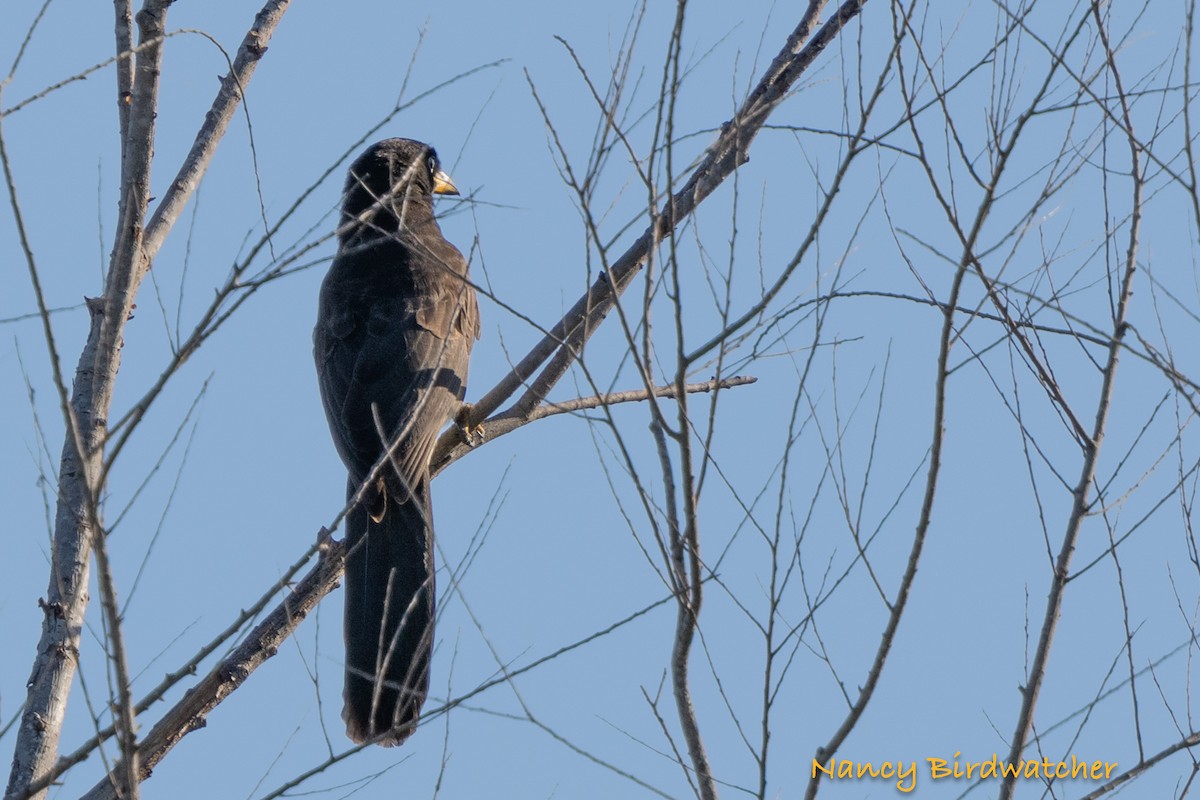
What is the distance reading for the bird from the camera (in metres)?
5.14

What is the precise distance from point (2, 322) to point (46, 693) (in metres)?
0.99

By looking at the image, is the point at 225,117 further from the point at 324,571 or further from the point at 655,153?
the point at 655,153

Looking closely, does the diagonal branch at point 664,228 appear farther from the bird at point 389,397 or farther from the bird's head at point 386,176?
the bird's head at point 386,176

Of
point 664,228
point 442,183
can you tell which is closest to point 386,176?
point 442,183

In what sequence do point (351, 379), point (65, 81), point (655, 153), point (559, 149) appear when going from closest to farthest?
point (655, 153), point (559, 149), point (65, 81), point (351, 379)

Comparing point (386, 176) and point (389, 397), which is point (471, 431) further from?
point (386, 176)

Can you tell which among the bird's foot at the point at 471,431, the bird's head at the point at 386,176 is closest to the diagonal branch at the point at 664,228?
the bird's foot at the point at 471,431

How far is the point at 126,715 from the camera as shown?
8.38ft

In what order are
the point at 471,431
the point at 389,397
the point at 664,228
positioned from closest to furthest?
1. the point at 664,228
2. the point at 471,431
3. the point at 389,397

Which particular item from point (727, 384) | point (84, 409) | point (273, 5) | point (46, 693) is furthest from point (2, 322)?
point (727, 384)

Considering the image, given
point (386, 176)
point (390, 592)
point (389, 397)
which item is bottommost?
point (390, 592)

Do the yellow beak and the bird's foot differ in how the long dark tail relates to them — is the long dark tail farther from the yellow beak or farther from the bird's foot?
the yellow beak

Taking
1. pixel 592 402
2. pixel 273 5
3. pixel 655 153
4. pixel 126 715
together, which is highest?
pixel 273 5

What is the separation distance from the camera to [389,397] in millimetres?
5770
